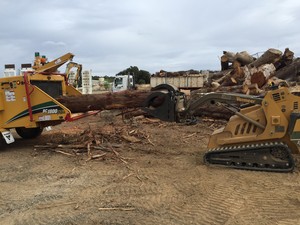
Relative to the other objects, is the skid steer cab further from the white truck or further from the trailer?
the white truck

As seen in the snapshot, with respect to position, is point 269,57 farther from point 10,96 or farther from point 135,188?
point 135,188

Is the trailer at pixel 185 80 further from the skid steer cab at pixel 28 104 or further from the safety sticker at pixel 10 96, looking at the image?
the safety sticker at pixel 10 96

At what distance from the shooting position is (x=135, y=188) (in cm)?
527

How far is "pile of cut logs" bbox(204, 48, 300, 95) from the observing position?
12820mm

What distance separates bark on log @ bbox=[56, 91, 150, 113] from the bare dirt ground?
3.04 ft

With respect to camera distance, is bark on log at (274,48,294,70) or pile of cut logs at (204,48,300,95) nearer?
pile of cut logs at (204,48,300,95)

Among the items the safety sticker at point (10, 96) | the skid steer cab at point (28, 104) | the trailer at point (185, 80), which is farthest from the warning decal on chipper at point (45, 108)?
the trailer at point (185, 80)

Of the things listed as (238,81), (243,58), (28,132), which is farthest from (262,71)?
(28,132)

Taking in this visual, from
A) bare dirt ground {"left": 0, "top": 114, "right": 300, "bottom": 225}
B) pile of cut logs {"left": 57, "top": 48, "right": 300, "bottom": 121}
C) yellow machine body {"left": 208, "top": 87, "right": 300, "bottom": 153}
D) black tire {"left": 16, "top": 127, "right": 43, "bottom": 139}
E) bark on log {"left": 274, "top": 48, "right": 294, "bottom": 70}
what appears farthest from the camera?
bark on log {"left": 274, "top": 48, "right": 294, "bottom": 70}

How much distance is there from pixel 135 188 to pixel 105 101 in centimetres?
322

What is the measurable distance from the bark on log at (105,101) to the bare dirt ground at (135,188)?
0.93 m

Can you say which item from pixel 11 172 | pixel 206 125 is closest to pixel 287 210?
pixel 11 172

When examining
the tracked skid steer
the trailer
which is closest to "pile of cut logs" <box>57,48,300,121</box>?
the tracked skid steer

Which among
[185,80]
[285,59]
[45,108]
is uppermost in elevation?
[285,59]
